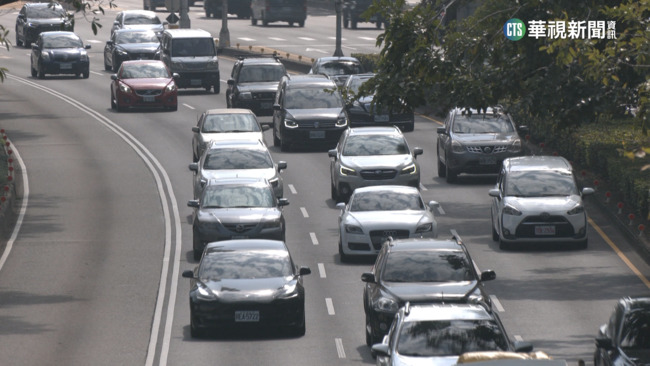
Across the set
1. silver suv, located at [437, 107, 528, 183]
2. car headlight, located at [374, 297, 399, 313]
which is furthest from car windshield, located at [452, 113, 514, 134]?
car headlight, located at [374, 297, 399, 313]

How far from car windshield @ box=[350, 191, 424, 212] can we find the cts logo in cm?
551

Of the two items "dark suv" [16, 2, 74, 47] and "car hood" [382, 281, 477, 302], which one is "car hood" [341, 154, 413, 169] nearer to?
"car hood" [382, 281, 477, 302]

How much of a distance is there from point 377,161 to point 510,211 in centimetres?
594

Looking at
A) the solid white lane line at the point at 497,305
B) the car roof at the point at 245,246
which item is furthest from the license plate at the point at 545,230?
the car roof at the point at 245,246

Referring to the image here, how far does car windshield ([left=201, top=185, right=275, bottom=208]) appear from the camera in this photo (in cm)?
3153

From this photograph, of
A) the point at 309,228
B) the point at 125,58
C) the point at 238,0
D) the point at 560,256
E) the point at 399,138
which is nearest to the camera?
the point at 560,256

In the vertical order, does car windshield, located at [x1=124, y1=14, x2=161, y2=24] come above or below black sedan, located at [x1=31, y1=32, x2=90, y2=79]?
above

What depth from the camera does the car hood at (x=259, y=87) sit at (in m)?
50.9

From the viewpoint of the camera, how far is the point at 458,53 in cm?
2634

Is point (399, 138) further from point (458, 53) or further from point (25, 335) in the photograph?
point (25, 335)

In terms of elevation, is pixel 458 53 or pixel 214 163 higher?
pixel 458 53

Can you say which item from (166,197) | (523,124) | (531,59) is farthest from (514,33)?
(523,124)

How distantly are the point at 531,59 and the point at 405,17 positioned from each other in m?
2.92

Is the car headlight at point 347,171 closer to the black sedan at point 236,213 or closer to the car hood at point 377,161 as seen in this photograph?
the car hood at point 377,161
